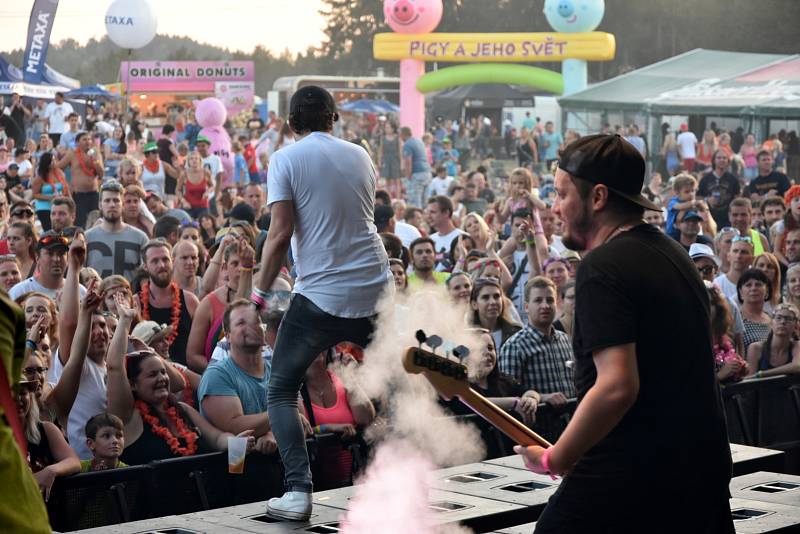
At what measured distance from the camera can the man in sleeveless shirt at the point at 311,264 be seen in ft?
15.4

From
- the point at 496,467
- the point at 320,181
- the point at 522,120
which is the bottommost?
the point at 496,467

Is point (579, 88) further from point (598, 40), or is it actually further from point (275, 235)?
point (275, 235)

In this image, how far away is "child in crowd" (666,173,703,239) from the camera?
12344mm

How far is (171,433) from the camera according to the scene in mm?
6109

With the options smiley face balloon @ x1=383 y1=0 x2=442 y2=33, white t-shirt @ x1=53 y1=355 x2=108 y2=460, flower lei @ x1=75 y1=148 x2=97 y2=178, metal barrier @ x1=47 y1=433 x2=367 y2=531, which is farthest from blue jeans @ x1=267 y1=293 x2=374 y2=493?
smiley face balloon @ x1=383 y1=0 x2=442 y2=33

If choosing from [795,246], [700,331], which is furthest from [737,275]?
[700,331]

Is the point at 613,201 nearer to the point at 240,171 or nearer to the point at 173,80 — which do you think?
the point at 240,171

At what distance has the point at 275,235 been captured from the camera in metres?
4.67

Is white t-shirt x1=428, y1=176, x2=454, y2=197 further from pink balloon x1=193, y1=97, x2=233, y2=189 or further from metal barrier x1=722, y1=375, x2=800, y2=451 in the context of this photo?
metal barrier x1=722, y1=375, x2=800, y2=451

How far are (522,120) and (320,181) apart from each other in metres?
35.4

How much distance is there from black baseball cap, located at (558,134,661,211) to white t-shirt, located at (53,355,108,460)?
347cm

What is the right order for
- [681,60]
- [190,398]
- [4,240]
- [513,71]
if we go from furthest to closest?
[513,71] → [681,60] → [4,240] → [190,398]

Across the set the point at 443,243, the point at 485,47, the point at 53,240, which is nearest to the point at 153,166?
the point at 443,243

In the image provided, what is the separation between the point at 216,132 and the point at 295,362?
15830 mm
